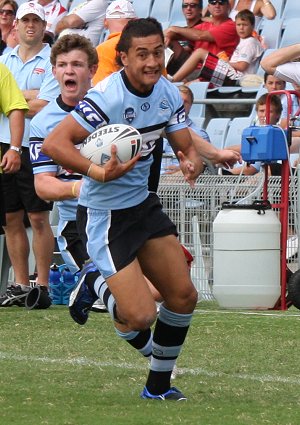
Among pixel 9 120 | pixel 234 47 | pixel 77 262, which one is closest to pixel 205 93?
pixel 234 47

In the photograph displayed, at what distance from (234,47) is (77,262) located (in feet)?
21.9

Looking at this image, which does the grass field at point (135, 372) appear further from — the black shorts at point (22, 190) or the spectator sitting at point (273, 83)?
the spectator sitting at point (273, 83)

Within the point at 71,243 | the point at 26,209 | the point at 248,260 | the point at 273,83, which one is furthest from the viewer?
the point at 273,83

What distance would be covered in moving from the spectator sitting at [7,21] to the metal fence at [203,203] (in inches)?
162

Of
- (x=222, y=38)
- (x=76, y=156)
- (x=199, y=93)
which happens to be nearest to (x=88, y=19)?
(x=222, y=38)

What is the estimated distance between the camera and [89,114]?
210 inches

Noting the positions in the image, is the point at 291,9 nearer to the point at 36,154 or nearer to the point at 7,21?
the point at 7,21

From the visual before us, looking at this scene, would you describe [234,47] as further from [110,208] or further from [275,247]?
[110,208]

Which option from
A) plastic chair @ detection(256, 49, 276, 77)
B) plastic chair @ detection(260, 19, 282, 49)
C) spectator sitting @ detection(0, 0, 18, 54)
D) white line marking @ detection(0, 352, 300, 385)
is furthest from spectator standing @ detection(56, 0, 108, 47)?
white line marking @ detection(0, 352, 300, 385)

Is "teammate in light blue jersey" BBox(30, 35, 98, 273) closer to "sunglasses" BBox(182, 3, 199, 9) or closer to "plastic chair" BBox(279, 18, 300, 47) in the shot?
"plastic chair" BBox(279, 18, 300, 47)

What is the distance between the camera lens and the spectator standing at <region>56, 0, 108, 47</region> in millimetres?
14715

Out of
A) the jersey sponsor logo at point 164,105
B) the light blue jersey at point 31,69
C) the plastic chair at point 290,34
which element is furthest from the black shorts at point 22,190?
the plastic chair at point 290,34

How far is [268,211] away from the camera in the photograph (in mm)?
9680

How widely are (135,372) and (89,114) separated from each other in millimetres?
1647
